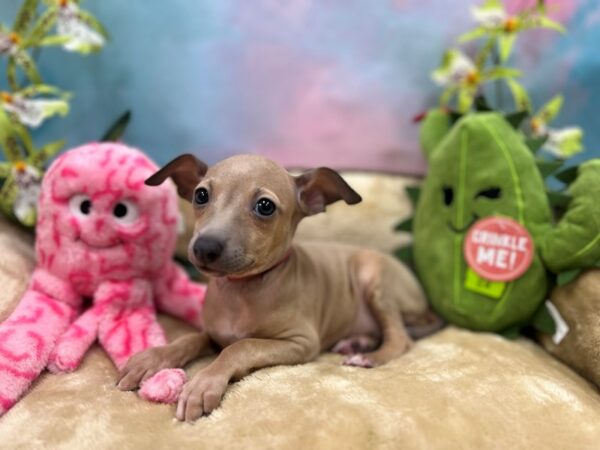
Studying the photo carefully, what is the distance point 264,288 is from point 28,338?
76 centimetres

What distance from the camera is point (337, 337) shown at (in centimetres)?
232

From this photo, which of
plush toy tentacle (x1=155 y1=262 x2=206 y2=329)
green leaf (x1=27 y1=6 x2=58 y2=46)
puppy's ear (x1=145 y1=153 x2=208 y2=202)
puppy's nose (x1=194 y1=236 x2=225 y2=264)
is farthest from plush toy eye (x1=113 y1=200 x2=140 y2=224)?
green leaf (x1=27 y1=6 x2=58 y2=46)

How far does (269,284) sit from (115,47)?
156 cm

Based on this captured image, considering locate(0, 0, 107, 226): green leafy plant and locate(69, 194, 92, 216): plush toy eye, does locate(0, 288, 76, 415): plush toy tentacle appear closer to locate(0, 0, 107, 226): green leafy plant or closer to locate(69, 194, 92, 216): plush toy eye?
locate(69, 194, 92, 216): plush toy eye

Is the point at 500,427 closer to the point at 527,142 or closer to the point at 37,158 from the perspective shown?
the point at 527,142

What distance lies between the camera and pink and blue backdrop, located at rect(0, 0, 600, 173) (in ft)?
9.19

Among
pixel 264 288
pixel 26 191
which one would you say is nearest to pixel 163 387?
pixel 264 288

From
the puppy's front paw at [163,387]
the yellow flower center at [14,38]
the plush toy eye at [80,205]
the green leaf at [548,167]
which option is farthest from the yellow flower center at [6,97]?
the green leaf at [548,167]

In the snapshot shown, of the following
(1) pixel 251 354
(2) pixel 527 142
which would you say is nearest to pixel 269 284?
(1) pixel 251 354

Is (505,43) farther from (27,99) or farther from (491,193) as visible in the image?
(27,99)

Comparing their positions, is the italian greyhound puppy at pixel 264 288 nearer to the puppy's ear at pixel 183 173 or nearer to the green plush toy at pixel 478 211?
the puppy's ear at pixel 183 173

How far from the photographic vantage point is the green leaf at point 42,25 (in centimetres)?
238

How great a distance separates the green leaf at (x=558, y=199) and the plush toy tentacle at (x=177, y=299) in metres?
1.43

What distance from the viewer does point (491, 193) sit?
2336mm
